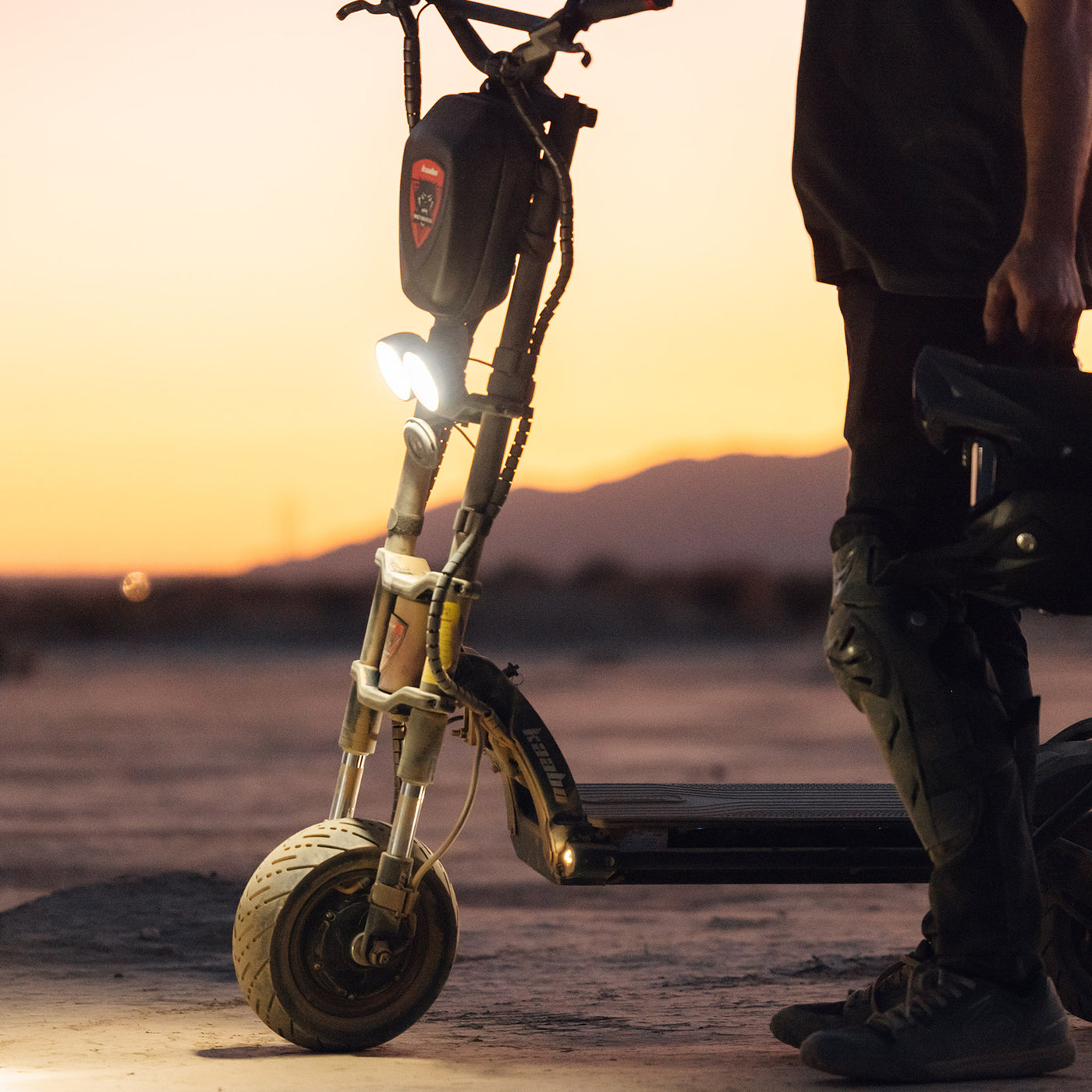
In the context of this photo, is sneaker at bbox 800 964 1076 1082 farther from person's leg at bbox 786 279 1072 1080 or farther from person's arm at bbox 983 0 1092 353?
person's arm at bbox 983 0 1092 353

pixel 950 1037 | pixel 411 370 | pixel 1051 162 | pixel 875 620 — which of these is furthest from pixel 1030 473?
pixel 411 370

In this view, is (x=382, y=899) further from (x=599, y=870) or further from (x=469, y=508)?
(x=469, y=508)

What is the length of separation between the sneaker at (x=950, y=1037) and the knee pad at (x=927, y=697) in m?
0.21

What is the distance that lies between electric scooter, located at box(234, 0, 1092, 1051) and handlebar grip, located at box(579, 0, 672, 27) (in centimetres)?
4

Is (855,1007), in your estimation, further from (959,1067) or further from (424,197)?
(424,197)

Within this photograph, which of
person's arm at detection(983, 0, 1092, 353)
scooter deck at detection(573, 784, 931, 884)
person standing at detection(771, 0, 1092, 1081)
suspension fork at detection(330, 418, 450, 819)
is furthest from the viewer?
suspension fork at detection(330, 418, 450, 819)

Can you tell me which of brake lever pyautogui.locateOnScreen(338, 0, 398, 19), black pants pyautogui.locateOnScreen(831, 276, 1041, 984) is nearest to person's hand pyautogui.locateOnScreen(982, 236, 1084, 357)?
black pants pyautogui.locateOnScreen(831, 276, 1041, 984)

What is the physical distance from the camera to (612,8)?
Answer: 8.89 ft

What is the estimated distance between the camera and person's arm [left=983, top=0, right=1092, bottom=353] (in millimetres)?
2383

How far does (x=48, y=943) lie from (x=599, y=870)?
2028mm

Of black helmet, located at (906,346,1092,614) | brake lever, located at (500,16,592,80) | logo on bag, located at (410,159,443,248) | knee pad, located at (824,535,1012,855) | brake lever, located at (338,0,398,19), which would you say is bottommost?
knee pad, located at (824,535,1012,855)

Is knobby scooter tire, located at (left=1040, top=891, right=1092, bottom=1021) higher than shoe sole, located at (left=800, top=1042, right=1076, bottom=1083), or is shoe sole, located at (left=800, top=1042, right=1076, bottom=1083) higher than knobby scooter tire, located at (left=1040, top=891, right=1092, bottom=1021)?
shoe sole, located at (left=800, top=1042, right=1076, bottom=1083)

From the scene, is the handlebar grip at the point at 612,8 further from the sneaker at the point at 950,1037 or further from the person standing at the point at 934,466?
the sneaker at the point at 950,1037

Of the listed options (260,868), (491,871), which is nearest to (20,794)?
(491,871)
